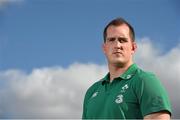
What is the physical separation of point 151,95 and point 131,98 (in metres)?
0.25

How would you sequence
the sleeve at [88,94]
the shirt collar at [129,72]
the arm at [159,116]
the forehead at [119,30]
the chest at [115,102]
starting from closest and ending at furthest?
the arm at [159,116], the chest at [115,102], the shirt collar at [129,72], the forehead at [119,30], the sleeve at [88,94]

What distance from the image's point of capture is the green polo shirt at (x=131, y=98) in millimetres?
4496

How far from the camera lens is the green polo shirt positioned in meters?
4.50

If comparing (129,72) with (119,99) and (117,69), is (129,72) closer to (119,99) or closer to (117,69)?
(117,69)

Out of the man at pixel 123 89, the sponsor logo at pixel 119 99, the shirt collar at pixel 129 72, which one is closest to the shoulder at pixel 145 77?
the man at pixel 123 89

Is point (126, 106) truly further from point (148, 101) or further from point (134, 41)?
point (134, 41)

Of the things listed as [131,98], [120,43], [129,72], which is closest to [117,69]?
[129,72]

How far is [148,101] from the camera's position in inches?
177

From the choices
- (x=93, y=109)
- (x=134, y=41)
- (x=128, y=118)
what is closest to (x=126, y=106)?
(x=128, y=118)

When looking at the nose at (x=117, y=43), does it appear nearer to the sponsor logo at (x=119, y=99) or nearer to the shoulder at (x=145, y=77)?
the shoulder at (x=145, y=77)

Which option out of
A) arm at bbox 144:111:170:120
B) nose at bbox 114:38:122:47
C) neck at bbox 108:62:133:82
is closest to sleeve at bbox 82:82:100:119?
neck at bbox 108:62:133:82

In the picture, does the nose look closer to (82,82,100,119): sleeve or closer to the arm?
(82,82,100,119): sleeve

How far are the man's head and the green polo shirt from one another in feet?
0.53

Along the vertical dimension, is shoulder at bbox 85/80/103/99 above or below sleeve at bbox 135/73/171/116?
above
